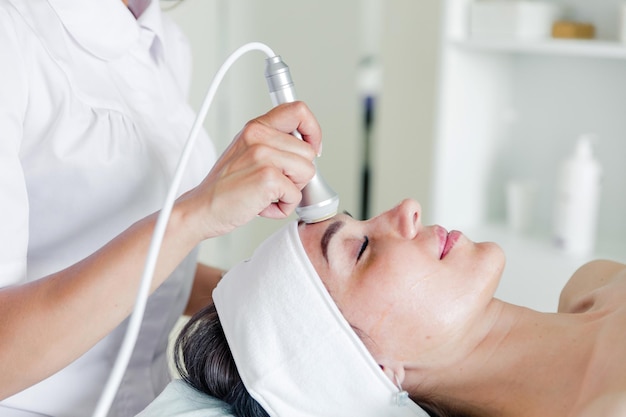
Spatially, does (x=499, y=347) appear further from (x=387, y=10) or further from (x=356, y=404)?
(x=387, y=10)

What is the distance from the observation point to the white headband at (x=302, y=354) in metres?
1.09

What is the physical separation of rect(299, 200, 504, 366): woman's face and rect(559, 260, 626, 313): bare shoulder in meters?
0.27

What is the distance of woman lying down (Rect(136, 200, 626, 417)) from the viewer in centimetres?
109

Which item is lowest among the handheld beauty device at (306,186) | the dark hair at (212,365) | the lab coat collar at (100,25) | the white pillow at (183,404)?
the white pillow at (183,404)

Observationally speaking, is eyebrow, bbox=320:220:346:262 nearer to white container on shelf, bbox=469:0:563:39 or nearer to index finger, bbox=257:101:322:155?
index finger, bbox=257:101:322:155

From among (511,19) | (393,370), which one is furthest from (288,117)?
(511,19)

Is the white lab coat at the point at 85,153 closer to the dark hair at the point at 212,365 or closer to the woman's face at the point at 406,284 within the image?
the dark hair at the point at 212,365

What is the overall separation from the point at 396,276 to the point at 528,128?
1376 mm

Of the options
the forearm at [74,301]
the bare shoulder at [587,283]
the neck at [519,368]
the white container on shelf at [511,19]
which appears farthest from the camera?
the white container on shelf at [511,19]

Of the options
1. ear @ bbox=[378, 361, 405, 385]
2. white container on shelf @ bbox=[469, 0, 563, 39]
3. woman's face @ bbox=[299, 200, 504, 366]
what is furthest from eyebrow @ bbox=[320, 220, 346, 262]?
white container on shelf @ bbox=[469, 0, 563, 39]

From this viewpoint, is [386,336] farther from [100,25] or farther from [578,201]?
[578,201]

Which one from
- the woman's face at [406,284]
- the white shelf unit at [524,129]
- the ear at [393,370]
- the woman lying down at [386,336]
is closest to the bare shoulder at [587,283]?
the woman lying down at [386,336]

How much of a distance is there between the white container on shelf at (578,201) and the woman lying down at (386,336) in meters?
0.87

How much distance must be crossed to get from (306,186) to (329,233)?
0.53ft
